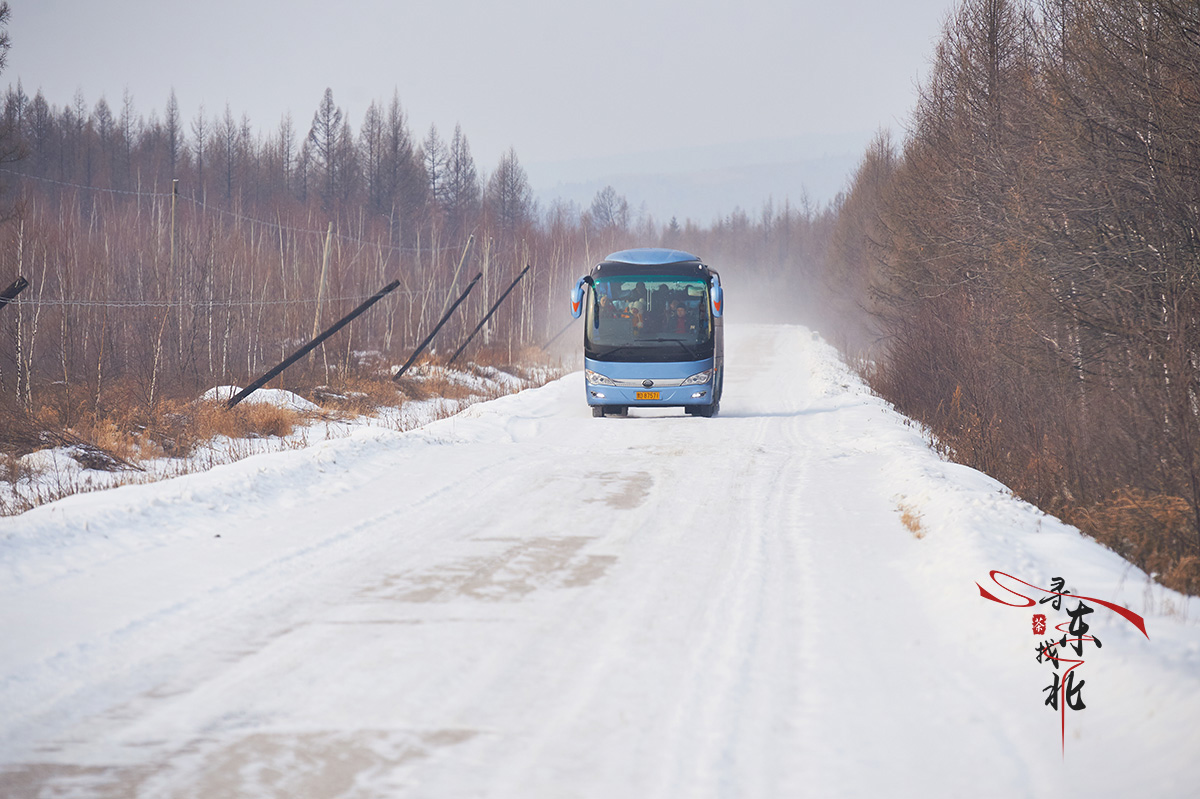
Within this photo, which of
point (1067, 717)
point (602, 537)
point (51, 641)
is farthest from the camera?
point (602, 537)

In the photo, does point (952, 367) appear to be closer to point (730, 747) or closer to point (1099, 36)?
point (1099, 36)

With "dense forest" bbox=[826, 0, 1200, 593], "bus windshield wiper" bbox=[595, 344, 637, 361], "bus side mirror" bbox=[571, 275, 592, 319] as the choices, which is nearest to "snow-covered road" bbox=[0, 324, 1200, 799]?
"dense forest" bbox=[826, 0, 1200, 593]

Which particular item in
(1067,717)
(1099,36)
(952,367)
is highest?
(1099,36)

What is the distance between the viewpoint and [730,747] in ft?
12.9

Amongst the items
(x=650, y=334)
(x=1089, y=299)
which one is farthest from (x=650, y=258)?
(x=1089, y=299)

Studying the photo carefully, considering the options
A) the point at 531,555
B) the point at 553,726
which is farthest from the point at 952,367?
the point at 553,726

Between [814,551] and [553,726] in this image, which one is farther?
[814,551]

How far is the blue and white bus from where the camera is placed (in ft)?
58.5

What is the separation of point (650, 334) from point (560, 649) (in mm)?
13475

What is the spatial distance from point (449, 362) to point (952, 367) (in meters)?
15.7

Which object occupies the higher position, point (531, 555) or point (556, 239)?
point (556, 239)

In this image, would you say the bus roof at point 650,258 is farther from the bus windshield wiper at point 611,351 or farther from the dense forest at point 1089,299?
the dense forest at point 1089,299

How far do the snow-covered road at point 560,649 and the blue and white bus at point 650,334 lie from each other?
7991mm

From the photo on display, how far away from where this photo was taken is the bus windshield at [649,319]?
18.1m
